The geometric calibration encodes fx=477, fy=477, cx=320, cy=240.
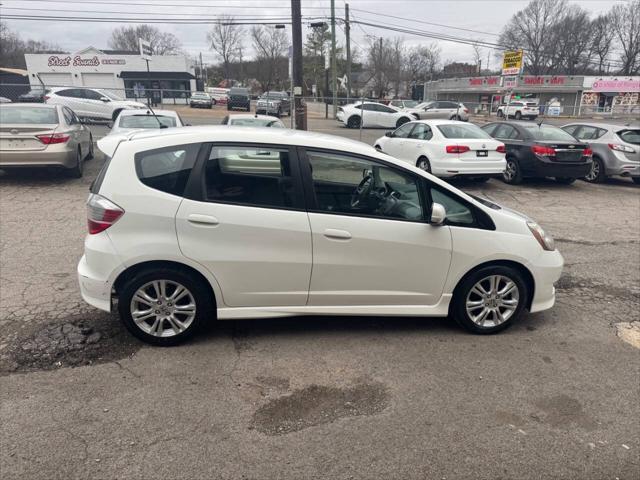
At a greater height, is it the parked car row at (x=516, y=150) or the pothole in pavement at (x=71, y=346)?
the parked car row at (x=516, y=150)

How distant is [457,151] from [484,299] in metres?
6.92

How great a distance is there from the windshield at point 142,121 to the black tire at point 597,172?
10706mm

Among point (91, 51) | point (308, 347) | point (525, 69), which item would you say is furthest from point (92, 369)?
point (525, 69)

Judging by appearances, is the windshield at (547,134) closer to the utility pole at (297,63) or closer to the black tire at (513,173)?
the black tire at (513,173)

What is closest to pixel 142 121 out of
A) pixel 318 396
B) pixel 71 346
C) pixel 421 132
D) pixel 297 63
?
pixel 297 63

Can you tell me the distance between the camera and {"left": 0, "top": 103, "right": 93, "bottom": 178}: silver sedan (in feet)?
28.9

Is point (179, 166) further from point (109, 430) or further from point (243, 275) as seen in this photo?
point (109, 430)

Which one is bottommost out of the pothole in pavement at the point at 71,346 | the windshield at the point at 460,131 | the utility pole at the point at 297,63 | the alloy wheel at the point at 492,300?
the pothole in pavement at the point at 71,346

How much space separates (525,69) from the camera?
3113 inches

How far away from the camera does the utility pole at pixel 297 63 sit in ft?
47.1

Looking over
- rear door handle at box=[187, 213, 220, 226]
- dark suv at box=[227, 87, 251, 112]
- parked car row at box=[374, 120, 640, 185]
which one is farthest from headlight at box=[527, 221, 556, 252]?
dark suv at box=[227, 87, 251, 112]

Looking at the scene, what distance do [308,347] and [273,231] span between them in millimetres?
1010

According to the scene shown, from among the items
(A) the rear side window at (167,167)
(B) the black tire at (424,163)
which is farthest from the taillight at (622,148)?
(A) the rear side window at (167,167)

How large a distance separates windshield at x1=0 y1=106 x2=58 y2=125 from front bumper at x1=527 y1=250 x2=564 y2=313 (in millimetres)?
9082
